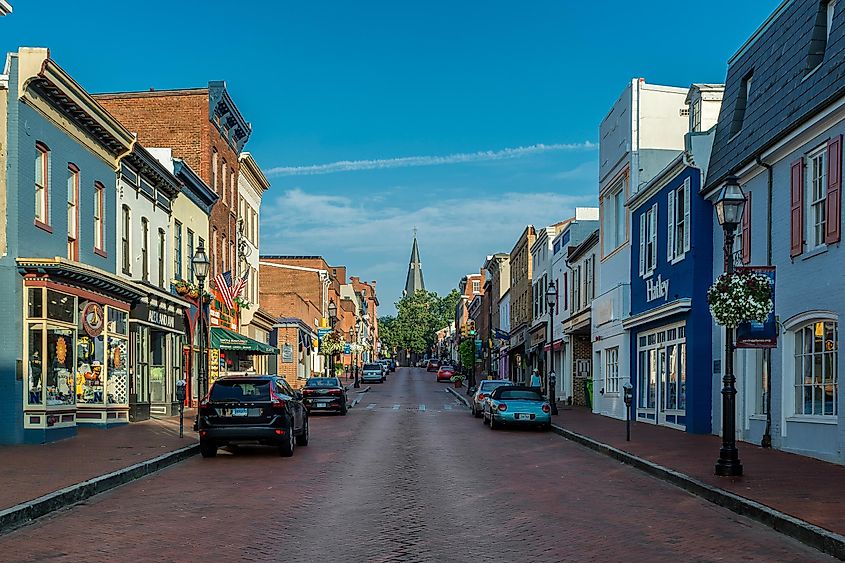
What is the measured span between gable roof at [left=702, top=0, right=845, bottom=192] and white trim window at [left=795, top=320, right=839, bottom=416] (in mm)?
3760

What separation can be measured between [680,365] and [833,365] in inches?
333

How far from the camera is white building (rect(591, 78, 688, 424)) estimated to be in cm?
2942

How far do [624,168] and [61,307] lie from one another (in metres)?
18.1

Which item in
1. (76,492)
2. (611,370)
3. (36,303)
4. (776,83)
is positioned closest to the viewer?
(76,492)

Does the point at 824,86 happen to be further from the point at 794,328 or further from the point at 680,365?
the point at 680,365

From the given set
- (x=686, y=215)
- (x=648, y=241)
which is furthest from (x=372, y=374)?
(x=686, y=215)

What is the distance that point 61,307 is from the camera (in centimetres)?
2061

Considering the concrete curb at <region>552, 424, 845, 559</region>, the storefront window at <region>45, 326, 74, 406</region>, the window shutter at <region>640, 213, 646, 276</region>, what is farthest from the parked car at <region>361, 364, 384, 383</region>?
the concrete curb at <region>552, 424, 845, 559</region>

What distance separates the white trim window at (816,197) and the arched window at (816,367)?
1.53m

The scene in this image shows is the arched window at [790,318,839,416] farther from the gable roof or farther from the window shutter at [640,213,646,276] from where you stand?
the window shutter at [640,213,646,276]

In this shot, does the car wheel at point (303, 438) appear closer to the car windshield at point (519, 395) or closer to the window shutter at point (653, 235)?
the car windshield at point (519, 395)

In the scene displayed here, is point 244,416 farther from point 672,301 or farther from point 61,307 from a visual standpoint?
point 672,301

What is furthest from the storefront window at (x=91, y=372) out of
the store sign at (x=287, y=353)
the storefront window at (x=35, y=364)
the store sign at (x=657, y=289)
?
the store sign at (x=287, y=353)

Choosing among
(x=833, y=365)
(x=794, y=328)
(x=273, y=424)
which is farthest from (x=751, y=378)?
(x=273, y=424)
